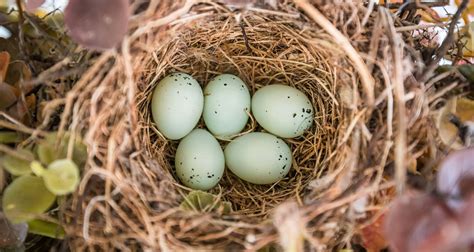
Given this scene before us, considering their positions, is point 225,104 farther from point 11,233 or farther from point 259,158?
point 11,233

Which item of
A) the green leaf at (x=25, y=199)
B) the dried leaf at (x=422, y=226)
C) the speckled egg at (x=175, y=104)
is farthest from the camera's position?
the speckled egg at (x=175, y=104)

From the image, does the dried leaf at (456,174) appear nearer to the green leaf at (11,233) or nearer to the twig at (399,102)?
the twig at (399,102)

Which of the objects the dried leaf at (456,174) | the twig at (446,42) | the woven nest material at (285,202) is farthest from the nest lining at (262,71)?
the dried leaf at (456,174)

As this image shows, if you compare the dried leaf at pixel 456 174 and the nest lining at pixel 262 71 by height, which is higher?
the nest lining at pixel 262 71

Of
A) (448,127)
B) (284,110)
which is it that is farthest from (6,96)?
(448,127)

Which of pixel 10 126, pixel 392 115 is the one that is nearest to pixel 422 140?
pixel 392 115

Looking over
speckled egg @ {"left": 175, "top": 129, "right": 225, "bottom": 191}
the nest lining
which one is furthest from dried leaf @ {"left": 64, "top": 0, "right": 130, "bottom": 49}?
speckled egg @ {"left": 175, "top": 129, "right": 225, "bottom": 191}
